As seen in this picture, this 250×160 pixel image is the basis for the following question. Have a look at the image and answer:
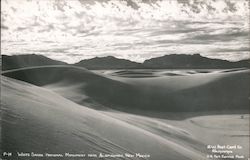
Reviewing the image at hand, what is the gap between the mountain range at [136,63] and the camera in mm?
1940

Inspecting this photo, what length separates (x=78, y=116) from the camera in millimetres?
1945

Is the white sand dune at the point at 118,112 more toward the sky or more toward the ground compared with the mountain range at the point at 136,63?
more toward the ground

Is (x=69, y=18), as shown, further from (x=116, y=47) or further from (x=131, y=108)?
(x=131, y=108)

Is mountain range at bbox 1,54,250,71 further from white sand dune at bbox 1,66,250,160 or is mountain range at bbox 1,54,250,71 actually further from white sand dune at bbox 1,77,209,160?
white sand dune at bbox 1,77,209,160

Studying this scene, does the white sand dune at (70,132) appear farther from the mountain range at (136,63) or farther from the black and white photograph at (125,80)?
the mountain range at (136,63)

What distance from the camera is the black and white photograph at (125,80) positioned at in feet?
6.28

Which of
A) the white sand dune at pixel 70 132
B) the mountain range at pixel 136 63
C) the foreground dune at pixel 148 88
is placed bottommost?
the white sand dune at pixel 70 132

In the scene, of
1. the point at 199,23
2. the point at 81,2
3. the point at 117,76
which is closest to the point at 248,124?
the point at 199,23

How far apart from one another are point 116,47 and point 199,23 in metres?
0.39

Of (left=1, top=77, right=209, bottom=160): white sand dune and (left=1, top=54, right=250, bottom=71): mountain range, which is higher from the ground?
(left=1, top=54, right=250, bottom=71): mountain range

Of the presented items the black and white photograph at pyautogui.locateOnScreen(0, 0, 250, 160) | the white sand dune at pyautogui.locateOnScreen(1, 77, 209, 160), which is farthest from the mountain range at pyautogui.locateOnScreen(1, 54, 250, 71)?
the white sand dune at pyautogui.locateOnScreen(1, 77, 209, 160)

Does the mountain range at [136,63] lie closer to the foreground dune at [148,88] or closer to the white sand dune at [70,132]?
the foreground dune at [148,88]

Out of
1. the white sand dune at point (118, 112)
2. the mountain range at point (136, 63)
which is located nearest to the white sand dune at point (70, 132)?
the white sand dune at point (118, 112)

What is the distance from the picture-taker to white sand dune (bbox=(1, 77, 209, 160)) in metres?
1.92
